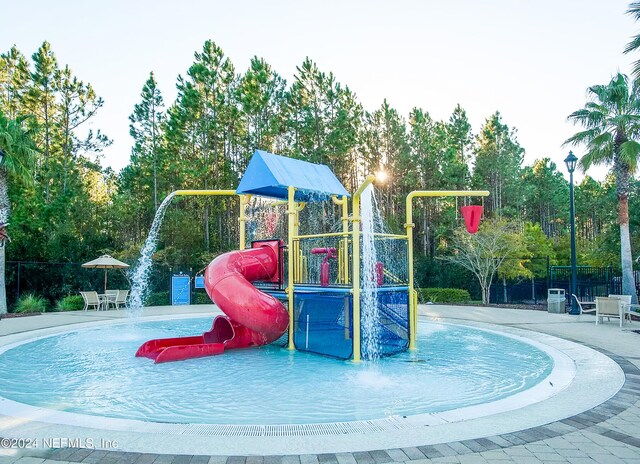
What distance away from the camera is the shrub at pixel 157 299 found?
70.6 feet

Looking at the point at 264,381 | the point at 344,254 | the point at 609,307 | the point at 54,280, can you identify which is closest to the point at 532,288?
the point at 609,307

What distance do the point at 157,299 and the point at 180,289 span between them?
3.89 feet

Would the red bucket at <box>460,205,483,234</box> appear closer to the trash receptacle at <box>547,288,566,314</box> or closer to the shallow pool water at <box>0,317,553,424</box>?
the shallow pool water at <box>0,317,553,424</box>

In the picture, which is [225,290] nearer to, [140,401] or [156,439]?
[140,401]

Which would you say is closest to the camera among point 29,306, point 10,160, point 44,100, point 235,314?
point 235,314

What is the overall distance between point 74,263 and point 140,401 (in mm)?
17883

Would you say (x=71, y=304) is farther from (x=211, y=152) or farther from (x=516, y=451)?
(x=516, y=451)

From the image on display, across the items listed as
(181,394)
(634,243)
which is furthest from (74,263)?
(634,243)

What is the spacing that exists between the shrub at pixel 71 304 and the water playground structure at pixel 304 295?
39.3 feet

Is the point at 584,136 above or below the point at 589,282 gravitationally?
above

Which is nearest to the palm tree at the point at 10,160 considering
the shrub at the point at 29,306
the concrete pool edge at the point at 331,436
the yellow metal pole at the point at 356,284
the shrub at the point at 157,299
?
the shrub at the point at 29,306

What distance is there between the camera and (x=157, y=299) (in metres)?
21.8

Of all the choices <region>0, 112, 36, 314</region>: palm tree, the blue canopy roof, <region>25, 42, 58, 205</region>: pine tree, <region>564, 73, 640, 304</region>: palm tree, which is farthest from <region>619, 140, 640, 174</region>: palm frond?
<region>25, 42, 58, 205</region>: pine tree

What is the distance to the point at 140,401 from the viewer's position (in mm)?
5750
